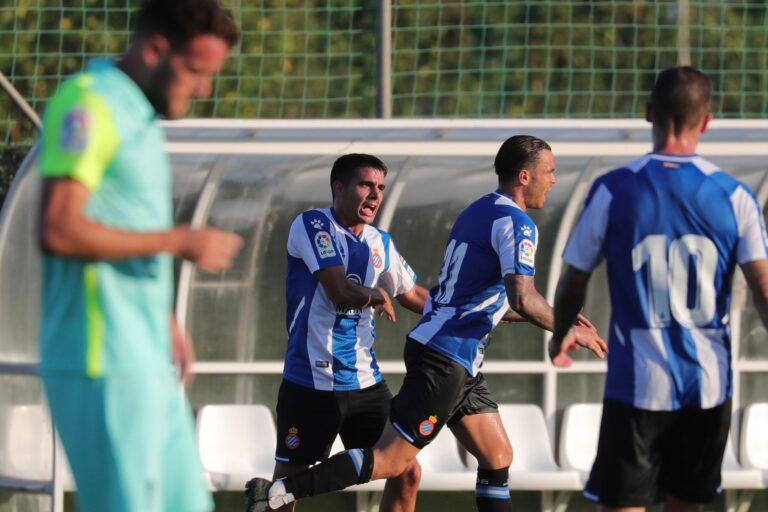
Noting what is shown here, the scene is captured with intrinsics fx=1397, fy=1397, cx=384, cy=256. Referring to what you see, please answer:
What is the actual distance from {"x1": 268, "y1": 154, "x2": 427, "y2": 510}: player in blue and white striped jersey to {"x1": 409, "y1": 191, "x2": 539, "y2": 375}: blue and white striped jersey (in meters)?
0.24

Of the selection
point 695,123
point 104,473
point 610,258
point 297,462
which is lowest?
point 297,462

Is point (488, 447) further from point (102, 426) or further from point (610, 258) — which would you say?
point (102, 426)

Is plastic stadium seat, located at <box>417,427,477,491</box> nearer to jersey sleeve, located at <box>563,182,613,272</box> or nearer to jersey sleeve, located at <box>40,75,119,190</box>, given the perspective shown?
jersey sleeve, located at <box>563,182,613,272</box>

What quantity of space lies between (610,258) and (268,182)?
3.68m

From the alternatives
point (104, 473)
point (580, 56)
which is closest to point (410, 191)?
point (104, 473)

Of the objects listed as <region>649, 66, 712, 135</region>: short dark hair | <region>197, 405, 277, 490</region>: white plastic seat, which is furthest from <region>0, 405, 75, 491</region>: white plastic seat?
<region>649, 66, 712, 135</region>: short dark hair

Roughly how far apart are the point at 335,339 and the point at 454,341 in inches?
20.3

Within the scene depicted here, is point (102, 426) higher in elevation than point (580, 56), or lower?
lower

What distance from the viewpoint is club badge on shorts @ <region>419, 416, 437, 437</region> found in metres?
5.54

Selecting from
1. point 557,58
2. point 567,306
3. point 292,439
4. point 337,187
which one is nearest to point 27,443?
point 292,439

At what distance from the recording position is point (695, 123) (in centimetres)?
415

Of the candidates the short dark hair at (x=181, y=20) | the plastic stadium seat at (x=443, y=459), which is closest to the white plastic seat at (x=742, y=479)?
the plastic stadium seat at (x=443, y=459)

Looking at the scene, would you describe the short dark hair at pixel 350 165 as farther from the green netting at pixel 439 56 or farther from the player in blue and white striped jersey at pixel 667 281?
the green netting at pixel 439 56

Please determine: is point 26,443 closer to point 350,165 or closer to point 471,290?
point 350,165
